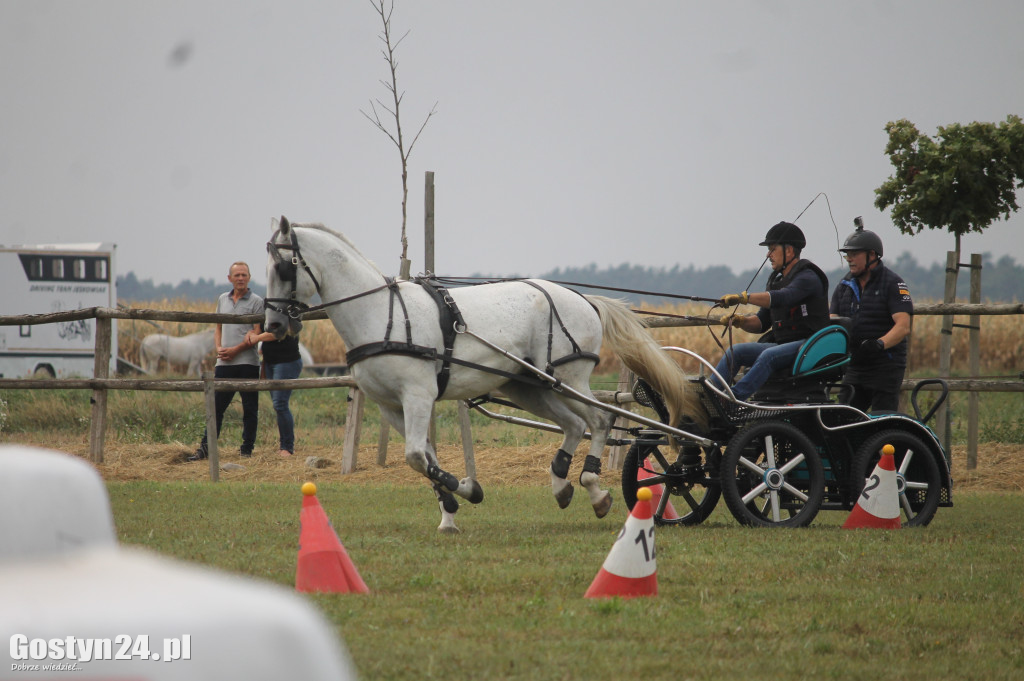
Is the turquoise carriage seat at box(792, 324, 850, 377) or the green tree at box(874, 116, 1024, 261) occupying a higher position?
the green tree at box(874, 116, 1024, 261)

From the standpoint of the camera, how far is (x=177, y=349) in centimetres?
2502

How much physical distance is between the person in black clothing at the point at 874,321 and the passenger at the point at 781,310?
0.60 m

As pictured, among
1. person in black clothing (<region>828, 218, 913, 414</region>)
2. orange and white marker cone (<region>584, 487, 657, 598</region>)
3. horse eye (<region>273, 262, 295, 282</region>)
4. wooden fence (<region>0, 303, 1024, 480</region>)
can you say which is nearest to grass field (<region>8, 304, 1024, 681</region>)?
orange and white marker cone (<region>584, 487, 657, 598</region>)

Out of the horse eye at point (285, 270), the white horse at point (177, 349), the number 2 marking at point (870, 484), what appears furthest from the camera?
the white horse at point (177, 349)

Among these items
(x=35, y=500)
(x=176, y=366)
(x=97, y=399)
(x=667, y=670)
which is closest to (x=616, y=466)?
(x=97, y=399)

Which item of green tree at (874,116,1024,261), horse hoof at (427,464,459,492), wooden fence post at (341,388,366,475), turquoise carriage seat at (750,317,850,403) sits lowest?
wooden fence post at (341,388,366,475)

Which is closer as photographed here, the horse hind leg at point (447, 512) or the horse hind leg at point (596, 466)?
the horse hind leg at point (447, 512)

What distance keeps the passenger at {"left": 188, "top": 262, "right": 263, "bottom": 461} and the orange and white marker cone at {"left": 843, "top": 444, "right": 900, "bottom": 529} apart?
699cm

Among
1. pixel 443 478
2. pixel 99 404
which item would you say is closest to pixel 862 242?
pixel 443 478

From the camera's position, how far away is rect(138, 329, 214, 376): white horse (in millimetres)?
24672

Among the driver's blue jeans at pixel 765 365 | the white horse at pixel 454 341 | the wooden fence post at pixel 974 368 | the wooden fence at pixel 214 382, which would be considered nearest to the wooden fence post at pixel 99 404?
the wooden fence at pixel 214 382

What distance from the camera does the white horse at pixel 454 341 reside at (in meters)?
7.68

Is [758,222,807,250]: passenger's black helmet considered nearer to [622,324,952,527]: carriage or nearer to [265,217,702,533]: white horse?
[622,324,952,527]: carriage

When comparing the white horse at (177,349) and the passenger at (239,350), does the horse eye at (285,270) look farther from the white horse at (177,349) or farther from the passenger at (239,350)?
the white horse at (177,349)
